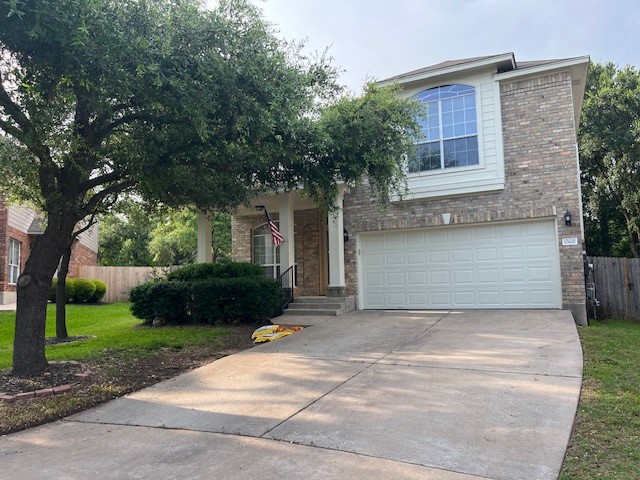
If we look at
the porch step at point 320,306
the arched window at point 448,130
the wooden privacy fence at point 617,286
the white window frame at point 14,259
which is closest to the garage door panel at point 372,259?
the porch step at point 320,306

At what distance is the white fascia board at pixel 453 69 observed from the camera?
11.3 meters

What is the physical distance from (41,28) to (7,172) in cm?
412

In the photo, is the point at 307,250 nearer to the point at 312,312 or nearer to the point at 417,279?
the point at 312,312

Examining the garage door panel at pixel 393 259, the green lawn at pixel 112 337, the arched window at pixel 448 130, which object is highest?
the arched window at pixel 448 130

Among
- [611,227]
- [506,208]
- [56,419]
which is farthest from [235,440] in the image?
[611,227]

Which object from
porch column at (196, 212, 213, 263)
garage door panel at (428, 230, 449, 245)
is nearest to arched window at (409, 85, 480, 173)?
garage door panel at (428, 230, 449, 245)

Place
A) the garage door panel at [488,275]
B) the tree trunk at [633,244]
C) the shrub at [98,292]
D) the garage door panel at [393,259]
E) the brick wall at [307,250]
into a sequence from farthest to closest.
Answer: the shrub at [98,292], the tree trunk at [633,244], the brick wall at [307,250], the garage door panel at [393,259], the garage door panel at [488,275]

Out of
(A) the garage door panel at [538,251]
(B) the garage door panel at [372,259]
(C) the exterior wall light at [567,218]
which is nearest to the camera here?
(C) the exterior wall light at [567,218]

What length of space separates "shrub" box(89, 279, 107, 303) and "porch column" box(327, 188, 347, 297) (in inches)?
472

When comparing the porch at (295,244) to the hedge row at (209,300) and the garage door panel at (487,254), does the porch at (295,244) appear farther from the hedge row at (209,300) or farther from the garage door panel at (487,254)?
the garage door panel at (487,254)

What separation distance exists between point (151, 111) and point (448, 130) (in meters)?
8.08

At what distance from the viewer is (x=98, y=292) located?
19969 mm

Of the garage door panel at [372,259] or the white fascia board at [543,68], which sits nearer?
the white fascia board at [543,68]

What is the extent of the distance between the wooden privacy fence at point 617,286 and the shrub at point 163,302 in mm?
10209
